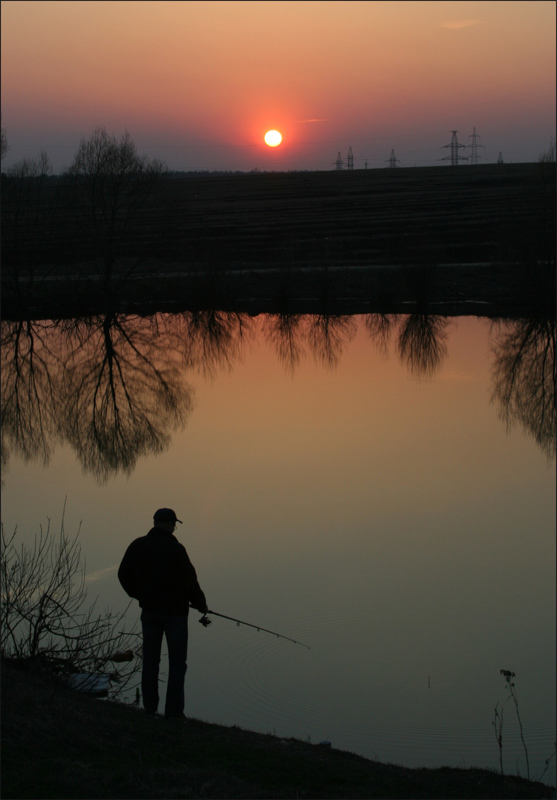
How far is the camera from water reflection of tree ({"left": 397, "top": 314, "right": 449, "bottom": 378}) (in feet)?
65.9

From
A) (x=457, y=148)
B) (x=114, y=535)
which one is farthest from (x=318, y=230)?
(x=114, y=535)

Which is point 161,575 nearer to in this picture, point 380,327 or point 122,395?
point 122,395

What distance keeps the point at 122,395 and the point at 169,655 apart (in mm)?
12564

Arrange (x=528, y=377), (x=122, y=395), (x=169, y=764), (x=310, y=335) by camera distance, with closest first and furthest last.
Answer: (x=169, y=764) → (x=122, y=395) → (x=528, y=377) → (x=310, y=335)

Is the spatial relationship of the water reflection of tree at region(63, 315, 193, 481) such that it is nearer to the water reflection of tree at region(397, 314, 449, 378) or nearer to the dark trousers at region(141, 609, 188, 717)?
the water reflection of tree at region(397, 314, 449, 378)

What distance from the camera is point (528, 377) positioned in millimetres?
17984

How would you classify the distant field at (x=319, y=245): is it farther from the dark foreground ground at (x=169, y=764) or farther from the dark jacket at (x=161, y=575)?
the dark foreground ground at (x=169, y=764)

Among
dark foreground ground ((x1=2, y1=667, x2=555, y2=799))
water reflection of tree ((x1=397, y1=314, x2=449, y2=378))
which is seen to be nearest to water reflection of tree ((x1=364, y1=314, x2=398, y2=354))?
water reflection of tree ((x1=397, y1=314, x2=449, y2=378))

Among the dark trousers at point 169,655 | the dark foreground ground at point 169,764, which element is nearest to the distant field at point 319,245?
the dark trousers at point 169,655

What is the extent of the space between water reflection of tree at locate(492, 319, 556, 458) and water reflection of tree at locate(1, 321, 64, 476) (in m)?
7.72

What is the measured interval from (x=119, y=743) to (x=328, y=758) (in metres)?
1.14

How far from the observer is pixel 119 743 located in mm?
4527

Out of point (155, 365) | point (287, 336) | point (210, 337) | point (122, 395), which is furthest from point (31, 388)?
point (287, 336)

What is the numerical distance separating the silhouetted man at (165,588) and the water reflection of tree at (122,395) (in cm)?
688
